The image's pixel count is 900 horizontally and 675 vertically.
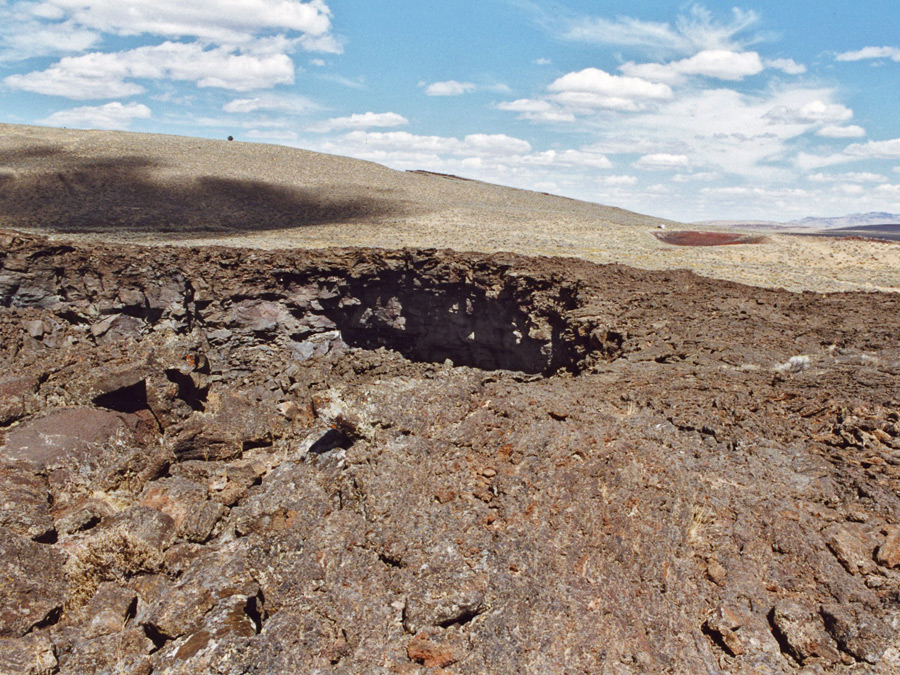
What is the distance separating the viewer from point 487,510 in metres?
5.18

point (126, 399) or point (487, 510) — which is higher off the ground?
point (487, 510)

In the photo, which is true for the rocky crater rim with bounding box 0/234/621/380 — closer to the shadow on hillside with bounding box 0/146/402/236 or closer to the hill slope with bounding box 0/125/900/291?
the hill slope with bounding box 0/125/900/291

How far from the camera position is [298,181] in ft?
101

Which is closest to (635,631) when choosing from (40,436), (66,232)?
(40,436)

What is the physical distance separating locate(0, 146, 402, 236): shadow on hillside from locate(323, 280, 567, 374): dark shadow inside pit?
24.7 ft

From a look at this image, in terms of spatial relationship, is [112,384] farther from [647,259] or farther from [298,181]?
[298,181]

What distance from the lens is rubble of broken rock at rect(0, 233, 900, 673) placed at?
435cm

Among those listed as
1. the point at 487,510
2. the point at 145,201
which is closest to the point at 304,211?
the point at 145,201

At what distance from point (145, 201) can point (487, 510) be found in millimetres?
23277

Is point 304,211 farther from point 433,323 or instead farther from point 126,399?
point 126,399

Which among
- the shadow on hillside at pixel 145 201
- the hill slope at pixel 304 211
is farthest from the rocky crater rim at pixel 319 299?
the shadow on hillside at pixel 145 201

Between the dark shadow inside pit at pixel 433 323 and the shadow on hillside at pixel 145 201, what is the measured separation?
7535 mm

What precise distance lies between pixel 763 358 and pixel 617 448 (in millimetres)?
3574

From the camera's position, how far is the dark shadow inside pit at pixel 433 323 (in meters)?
13.0
